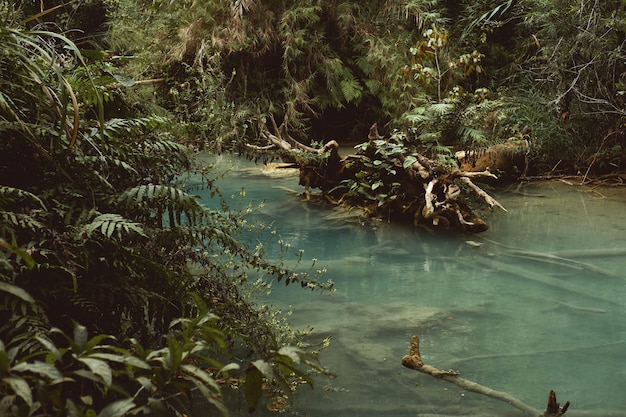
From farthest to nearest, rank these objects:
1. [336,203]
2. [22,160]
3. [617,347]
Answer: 1. [336,203]
2. [617,347]
3. [22,160]

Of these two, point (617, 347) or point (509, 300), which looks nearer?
point (617, 347)

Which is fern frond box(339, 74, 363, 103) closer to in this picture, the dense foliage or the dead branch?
the dense foliage

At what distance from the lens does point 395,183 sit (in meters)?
6.79

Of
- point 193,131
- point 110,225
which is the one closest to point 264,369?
point 110,225

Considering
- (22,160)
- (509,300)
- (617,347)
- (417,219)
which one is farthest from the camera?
(417,219)

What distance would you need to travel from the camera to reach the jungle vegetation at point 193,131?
204 cm

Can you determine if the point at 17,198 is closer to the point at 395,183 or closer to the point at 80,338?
the point at 80,338

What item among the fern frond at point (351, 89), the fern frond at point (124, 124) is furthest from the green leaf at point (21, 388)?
the fern frond at point (351, 89)

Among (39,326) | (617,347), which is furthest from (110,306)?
(617,347)

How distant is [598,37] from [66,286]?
7.24 metres

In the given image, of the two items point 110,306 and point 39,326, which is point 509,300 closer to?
point 110,306

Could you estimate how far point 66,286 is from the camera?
2.41 m

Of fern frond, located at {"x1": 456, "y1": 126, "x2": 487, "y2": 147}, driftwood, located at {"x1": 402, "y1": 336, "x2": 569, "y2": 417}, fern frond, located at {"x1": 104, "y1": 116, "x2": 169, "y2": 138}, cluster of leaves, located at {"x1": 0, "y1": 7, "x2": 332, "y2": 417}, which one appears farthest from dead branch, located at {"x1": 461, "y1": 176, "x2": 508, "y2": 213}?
fern frond, located at {"x1": 104, "y1": 116, "x2": 169, "y2": 138}

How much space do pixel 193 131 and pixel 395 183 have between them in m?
1.94
